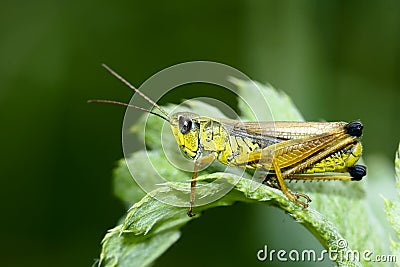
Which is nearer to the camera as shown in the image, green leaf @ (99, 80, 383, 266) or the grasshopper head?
green leaf @ (99, 80, 383, 266)

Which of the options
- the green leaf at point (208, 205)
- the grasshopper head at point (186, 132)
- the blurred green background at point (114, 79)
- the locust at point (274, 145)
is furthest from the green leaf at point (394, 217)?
the blurred green background at point (114, 79)

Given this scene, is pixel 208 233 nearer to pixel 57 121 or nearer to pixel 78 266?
pixel 78 266

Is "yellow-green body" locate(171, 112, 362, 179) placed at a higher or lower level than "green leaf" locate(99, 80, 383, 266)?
higher

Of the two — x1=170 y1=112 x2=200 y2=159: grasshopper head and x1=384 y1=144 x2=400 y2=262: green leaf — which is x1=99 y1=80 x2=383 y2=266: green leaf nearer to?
x1=170 y1=112 x2=200 y2=159: grasshopper head

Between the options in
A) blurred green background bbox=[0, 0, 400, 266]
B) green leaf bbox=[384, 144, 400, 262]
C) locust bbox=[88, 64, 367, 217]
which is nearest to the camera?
green leaf bbox=[384, 144, 400, 262]

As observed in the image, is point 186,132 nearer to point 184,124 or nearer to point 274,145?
point 184,124

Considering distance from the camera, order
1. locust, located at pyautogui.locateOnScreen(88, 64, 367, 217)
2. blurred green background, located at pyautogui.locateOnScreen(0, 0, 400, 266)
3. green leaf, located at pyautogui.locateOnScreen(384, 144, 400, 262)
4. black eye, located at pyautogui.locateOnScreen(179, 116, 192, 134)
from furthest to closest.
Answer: blurred green background, located at pyautogui.locateOnScreen(0, 0, 400, 266)
black eye, located at pyautogui.locateOnScreen(179, 116, 192, 134)
locust, located at pyautogui.locateOnScreen(88, 64, 367, 217)
green leaf, located at pyautogui.locateOnScreen(384, 144, 400, 262)

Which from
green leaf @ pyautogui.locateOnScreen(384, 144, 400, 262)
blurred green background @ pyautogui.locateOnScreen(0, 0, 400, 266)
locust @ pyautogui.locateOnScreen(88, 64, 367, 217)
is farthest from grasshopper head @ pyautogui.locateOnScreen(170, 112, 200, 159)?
blurred green background @ pyautogui.locateOnScreen(0, 0, 400, 266)

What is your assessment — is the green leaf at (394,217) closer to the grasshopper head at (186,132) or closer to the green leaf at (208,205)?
the green leaf at (208,205)

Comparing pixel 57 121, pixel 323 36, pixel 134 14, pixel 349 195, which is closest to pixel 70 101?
pixel 57 121
